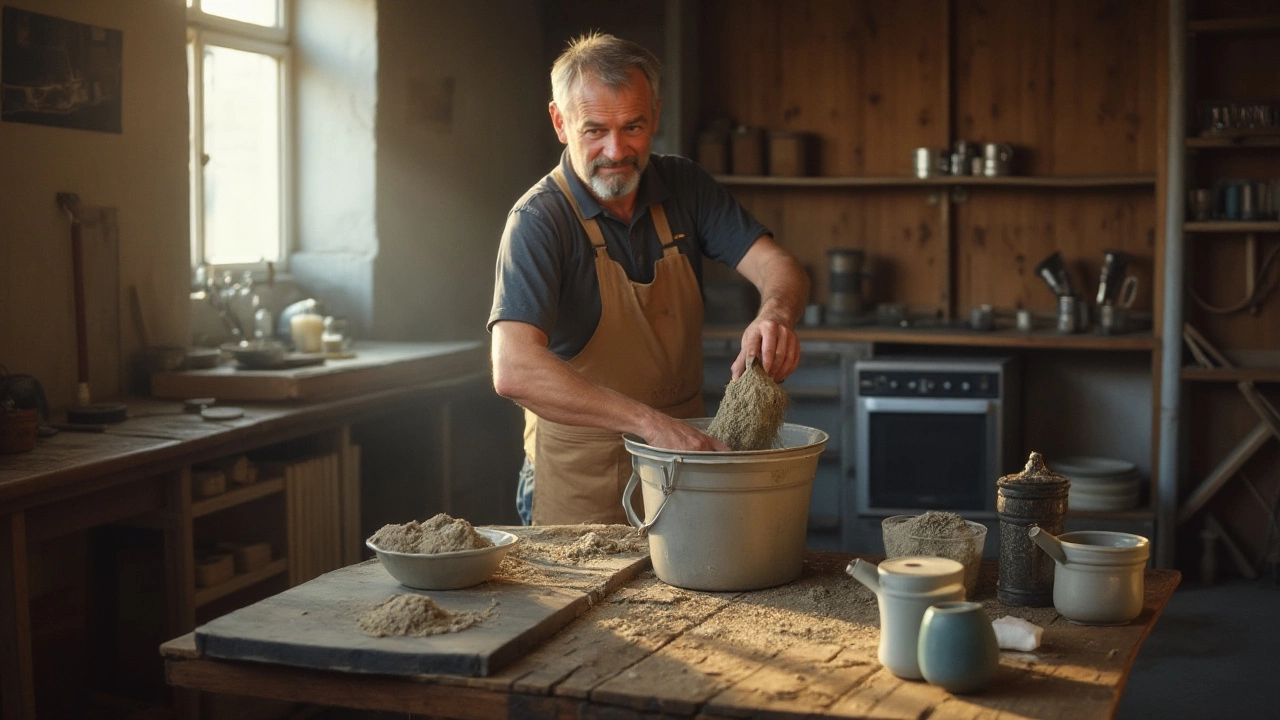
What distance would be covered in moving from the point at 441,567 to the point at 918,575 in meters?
0.72

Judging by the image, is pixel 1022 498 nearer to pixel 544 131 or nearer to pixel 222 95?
pixel 222 95

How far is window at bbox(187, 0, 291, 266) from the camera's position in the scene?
14.2ft

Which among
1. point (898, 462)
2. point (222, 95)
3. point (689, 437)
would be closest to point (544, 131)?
point (222, 95)

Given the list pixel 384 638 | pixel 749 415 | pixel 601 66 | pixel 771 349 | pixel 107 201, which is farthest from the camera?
pixel 107 201

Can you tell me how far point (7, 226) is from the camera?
332 centimetres

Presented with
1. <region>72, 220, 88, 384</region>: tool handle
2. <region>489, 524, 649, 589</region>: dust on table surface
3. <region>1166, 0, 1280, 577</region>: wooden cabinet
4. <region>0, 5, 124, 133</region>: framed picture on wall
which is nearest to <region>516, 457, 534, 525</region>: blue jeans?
<region>489, 524, 649, 589</region>: dust on table surface

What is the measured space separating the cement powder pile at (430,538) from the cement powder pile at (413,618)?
0.16 m

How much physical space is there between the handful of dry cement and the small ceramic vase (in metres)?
0.60

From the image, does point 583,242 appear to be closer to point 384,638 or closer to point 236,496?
point 384,638

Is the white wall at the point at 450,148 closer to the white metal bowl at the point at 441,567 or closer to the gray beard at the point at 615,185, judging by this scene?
the gray beard at the point at 615,185

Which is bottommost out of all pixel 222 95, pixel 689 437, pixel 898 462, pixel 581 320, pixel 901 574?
pixel 898 462

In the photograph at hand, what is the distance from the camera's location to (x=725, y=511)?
6.46 feet

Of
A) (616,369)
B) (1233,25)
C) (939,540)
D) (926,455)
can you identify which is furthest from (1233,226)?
(939,540)

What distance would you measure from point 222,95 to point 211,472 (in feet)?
5.52
